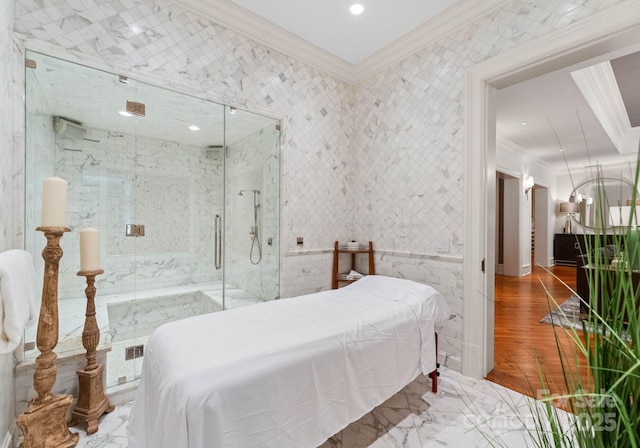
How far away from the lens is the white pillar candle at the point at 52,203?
1.65 m

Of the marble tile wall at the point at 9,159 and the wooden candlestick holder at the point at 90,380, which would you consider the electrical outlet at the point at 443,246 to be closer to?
the wooden candlestick holder at the point at 90,380

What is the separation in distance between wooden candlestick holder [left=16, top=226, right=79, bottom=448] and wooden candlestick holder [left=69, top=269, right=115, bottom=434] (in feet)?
0.51

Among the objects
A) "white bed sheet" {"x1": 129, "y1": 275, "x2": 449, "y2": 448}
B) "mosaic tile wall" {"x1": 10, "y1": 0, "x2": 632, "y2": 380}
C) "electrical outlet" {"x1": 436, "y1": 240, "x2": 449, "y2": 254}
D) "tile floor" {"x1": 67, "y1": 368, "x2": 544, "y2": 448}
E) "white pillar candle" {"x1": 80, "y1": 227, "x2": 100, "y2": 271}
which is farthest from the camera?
"electrical outlet" {"x1": 436, "y1": 240, "x2": 449, "y2": 254}

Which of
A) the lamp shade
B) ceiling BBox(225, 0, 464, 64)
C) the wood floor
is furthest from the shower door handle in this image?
the lamp shade

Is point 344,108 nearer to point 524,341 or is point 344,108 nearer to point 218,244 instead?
point 218,244

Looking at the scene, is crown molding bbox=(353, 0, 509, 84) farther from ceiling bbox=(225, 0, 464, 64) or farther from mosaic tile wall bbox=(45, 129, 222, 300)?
mosaic tile wall bbox=(45, 129, 222, 300)

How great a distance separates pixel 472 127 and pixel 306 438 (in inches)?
96.6

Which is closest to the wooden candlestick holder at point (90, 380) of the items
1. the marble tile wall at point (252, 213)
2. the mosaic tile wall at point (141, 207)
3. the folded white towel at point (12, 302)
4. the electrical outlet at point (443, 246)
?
the folded white towel at point (12, 302)

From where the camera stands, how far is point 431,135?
275 cm

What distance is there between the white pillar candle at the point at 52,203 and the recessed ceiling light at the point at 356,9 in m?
2.46

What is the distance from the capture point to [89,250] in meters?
1.92

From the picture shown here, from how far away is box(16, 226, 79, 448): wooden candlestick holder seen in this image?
161cm

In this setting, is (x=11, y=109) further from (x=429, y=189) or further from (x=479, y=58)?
(x=479, y=58)

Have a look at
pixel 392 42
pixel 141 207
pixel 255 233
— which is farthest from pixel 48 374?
pixel 392 42
